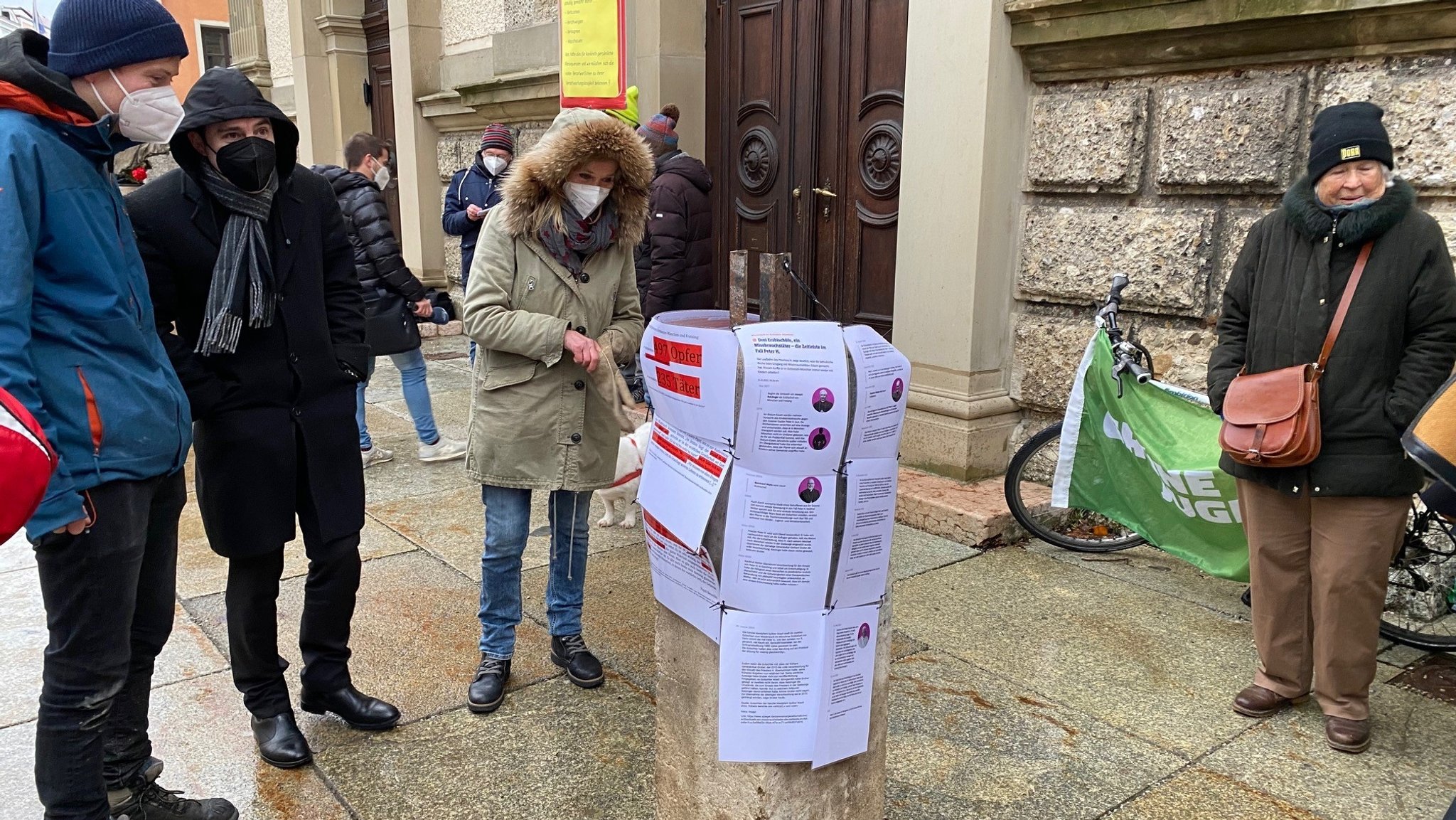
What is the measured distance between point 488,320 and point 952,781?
1858 mm

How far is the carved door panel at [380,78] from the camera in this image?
12.0 meters

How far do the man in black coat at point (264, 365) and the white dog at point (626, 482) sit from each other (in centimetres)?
182

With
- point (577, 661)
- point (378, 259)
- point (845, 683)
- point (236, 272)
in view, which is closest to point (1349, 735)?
point (845, 683)

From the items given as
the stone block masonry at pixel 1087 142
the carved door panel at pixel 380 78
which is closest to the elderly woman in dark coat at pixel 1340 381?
the stone block masonry at pixel 1087 142

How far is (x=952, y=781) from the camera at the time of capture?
294 cm

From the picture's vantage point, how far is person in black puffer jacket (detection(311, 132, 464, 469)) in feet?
18.5

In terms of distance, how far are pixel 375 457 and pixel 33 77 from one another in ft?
14.3

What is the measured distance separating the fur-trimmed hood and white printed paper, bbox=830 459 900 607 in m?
1.44

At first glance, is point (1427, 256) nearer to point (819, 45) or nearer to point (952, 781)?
point (952, 781)

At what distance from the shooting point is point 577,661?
3.51 metres

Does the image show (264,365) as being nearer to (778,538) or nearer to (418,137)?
(778,538)

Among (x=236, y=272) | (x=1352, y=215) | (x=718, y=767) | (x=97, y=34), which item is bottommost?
(x=718, y=767)

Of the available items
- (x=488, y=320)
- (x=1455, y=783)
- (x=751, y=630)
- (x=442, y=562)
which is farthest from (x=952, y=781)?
(x=442, y=562)

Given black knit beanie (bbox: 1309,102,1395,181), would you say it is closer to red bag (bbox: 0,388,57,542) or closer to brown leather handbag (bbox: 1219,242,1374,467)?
brown leather handbag (bbox: 1219,242,1374,467)
